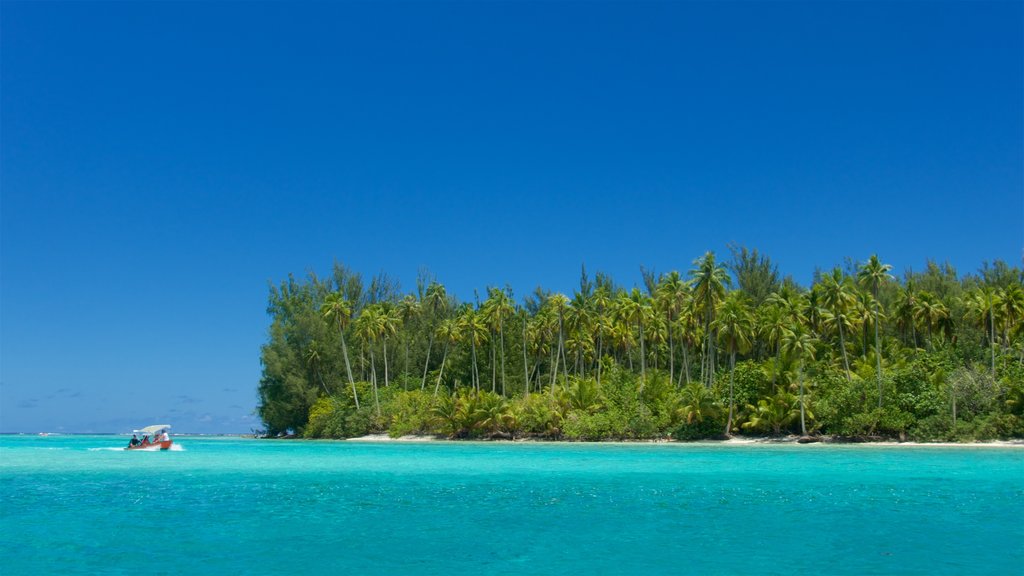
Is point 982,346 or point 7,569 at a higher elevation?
point 982,346

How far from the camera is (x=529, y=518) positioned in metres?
21.3

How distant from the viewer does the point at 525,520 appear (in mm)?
21000

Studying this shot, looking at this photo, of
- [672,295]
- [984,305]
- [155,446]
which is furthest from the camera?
[672,295]

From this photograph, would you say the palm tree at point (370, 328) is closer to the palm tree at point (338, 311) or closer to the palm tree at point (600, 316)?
the palm tree at point (338, 311)

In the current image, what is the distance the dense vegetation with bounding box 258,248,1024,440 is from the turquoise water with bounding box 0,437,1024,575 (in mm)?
17888

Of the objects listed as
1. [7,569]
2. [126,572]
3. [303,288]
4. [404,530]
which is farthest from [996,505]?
[303,288]

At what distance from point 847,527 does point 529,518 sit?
8224mm

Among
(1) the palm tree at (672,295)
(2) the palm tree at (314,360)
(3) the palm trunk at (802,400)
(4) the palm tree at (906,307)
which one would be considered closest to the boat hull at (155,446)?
(2) the palm tree at (314,360)

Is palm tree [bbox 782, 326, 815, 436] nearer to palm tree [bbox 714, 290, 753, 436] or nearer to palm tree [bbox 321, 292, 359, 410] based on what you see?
palm tree [bbox 714, 290, 753, 436]

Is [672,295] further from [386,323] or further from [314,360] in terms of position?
[314,360]

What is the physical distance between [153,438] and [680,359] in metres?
53.2

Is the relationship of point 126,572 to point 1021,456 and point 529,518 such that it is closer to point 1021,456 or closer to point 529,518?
point 529,518

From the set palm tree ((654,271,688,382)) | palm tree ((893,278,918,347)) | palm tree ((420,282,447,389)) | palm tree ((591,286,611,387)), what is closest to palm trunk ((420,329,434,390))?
palm tree ((420,282,447,389))

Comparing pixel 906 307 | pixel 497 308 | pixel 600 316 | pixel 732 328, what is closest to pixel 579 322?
pixel 600 316
